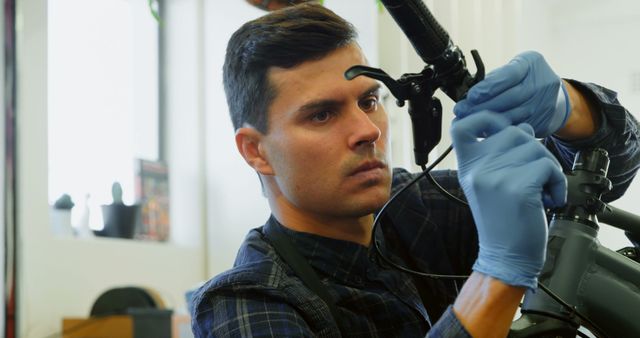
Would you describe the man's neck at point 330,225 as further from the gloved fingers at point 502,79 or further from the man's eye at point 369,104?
the gloved fingers at point 502,79

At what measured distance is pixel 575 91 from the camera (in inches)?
43.2

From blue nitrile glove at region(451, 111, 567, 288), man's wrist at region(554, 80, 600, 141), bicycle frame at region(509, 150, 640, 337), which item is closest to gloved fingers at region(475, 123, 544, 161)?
blue nitrile glove at region(451, 111, 567, 288)

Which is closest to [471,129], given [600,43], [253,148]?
[253,148]

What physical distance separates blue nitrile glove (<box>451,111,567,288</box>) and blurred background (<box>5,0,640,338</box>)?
3.62 feet

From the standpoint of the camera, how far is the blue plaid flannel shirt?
1.04 meters

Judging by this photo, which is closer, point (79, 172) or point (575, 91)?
point (575, 91)

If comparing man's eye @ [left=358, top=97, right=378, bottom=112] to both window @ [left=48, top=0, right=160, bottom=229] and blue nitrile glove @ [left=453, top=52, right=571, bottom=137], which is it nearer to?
blue nitrile glove @ [left=453, top=52, right=571, bottom=137]

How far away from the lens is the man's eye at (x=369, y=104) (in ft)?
3.87

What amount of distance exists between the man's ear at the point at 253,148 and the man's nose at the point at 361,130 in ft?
0.56

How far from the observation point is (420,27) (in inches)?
32.4

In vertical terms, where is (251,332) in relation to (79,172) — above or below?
below

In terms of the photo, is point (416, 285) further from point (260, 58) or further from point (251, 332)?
point (260, 58)

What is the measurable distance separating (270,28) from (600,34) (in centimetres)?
269

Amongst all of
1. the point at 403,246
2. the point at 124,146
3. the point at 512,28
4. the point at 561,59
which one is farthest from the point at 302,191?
the point at 561,59
